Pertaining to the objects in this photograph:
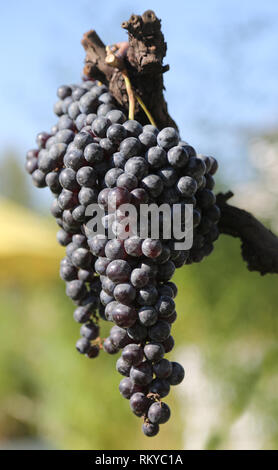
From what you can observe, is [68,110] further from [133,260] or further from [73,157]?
[133,260]

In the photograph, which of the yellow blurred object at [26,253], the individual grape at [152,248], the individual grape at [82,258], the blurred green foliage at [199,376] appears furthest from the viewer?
the yellow blurred object at [26,253]

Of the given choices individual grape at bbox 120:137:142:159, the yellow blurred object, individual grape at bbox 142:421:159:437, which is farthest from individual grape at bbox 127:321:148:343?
the yellow blurred object

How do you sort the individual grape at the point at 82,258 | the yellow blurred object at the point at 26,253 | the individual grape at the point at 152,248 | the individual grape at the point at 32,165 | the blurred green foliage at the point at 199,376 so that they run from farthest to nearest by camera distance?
the yellow blurred object at the point at 26,253 → the blurred green foliage at the point at 199,376 → the individual grape at the point at 32,165 → the individual grape at the point at 82,258 → the individual grape at the point at 152,248

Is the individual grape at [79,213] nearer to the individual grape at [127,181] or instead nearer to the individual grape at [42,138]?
the individual grape at [127,181]

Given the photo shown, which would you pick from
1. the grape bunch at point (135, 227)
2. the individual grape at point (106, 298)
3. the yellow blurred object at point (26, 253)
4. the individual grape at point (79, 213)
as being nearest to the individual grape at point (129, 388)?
the grape bunch at point (135, 227)

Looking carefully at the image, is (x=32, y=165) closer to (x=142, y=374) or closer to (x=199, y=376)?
(x=142, y=374)
